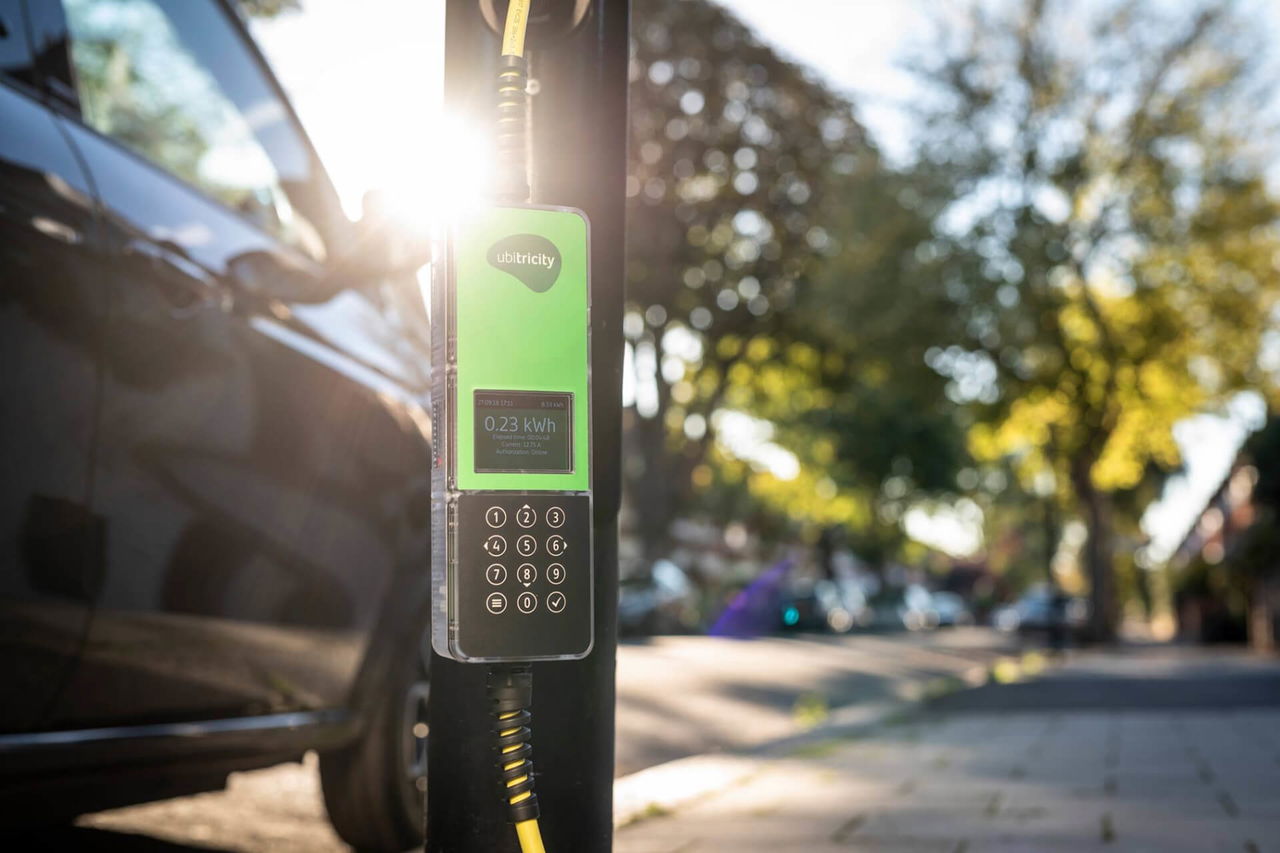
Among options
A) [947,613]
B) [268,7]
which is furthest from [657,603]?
[947,613]

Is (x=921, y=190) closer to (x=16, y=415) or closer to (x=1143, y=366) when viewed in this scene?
(x=1143, y=366)

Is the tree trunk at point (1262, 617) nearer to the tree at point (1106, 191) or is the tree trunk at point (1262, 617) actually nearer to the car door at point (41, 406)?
the tree at point (1106, 191)

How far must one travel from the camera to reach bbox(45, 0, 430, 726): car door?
2.83 meters

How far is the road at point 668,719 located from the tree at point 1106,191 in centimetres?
716

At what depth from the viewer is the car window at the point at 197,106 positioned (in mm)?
3389

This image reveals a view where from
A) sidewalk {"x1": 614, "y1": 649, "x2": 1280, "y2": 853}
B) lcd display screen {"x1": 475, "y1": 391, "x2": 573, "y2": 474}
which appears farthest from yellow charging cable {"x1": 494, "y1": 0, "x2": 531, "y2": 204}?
sidewalk {"x1": 614, "y1": 649, "x2": 1280, "y2": 853}

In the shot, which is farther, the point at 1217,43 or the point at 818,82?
the point at 1217,43

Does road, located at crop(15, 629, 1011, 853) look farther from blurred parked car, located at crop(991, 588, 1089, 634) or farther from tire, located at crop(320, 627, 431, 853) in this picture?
blurred parked car, located at crop(991, 588, 1089, 634)

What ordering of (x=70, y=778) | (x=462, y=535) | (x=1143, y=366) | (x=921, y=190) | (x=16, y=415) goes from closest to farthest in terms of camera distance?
(x=462, y=535)
(x=16, y=415)
(x=70, y=778)
(x=921, y=190)
(x=1143, y=366)

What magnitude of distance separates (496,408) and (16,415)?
1060 millimetres

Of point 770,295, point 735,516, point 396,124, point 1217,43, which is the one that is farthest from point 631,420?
point 735,516

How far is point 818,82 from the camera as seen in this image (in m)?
26.8

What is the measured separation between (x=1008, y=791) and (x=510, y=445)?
15.3 feet

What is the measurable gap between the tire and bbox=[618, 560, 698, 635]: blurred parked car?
22887 millimetres
